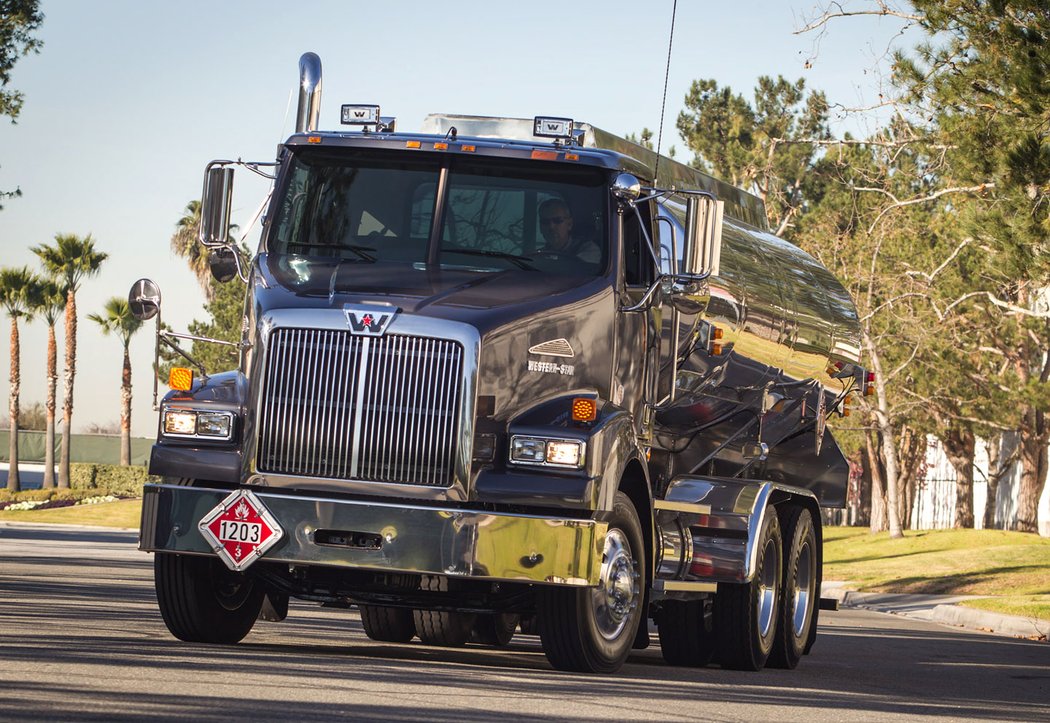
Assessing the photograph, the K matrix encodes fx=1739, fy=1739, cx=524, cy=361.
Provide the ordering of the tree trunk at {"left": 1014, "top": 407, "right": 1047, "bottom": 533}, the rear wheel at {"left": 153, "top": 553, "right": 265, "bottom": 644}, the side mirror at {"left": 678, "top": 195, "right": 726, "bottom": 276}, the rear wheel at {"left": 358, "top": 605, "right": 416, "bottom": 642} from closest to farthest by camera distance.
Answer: the rear wheel at {"left": 153, "top": 553, "right": 265, "bottom": 644} → the side mirror at {"left": 678, "top": 195, "right": 726, "bottom": 276} → the rear wheel at {"left": 358, "top": 605, "right": 416, "bottom": 642} → the tree trunk at {"left": 1014, "top": 407, "right": 1047, "bottom": 533}

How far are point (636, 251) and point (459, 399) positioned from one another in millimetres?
1914

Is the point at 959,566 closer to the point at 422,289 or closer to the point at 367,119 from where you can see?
the point at 367,119

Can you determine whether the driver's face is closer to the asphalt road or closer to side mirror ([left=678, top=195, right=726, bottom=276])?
side mirror ([left=678, top=195, right=726, bottom=276])

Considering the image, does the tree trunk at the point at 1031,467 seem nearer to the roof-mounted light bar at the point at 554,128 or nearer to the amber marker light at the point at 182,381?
the roof-mounted light bar at the point at 554,128

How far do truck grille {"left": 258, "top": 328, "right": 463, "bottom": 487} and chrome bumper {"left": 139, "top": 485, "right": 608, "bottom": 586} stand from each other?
23cm

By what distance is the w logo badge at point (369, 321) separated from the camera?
10227 millimetres

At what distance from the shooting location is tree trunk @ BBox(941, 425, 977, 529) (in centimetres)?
5859

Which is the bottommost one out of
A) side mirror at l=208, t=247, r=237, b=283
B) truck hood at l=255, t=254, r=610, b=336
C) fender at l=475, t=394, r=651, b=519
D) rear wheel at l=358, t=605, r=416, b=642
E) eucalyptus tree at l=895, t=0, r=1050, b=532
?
rear wheel at l=358, t=605, r=416, b=642

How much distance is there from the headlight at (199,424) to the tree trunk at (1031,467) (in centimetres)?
4198

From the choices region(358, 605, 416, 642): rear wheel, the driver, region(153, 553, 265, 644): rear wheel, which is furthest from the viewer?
region(358, 605, 416, 642): rear wheel

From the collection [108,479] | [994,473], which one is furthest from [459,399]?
[108,479]

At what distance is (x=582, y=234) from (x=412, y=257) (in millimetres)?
1105

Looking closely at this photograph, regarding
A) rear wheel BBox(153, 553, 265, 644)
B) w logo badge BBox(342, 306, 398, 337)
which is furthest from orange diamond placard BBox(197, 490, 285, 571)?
w logo badge BBox(342, 306, 398, 337)

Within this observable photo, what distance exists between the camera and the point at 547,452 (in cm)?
1005
